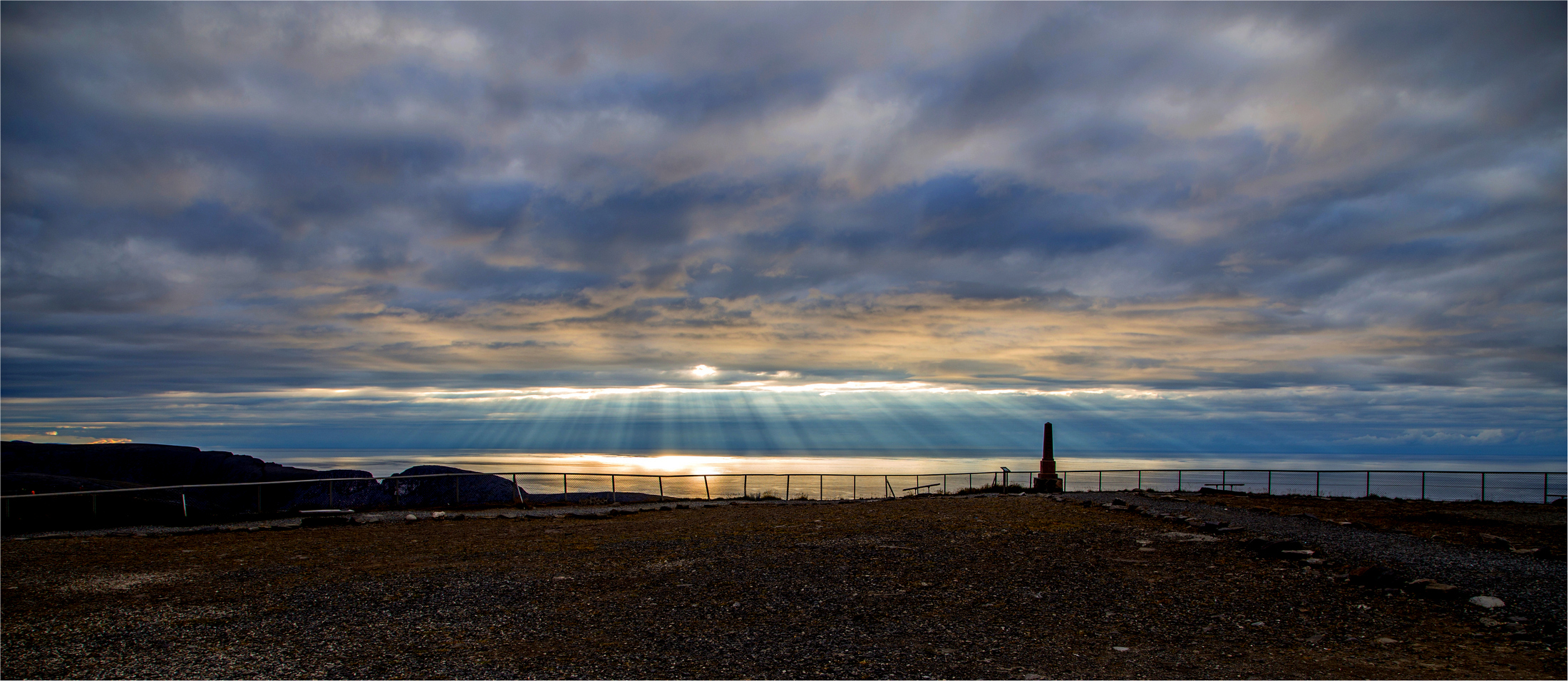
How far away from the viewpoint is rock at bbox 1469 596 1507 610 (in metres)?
8.74

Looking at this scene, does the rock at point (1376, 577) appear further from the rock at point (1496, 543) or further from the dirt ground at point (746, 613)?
the rock at point (1496, 543)

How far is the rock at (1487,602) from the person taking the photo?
874 cm

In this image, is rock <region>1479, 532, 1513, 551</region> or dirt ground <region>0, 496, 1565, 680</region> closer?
dirt ground <region>0, 496, 1565, 680</region>

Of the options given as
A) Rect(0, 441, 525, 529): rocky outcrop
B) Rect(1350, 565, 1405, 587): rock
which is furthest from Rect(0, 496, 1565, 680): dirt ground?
Rect(0, 441, 525, 529): rocky outcrop

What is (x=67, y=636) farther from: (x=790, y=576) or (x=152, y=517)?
(x=152, y=517)

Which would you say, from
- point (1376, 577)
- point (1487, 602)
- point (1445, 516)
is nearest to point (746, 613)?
point (1376, 577)

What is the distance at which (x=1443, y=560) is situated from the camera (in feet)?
37.6

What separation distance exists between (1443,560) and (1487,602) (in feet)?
10.5

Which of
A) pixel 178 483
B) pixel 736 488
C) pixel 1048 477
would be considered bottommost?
pixel 736 488

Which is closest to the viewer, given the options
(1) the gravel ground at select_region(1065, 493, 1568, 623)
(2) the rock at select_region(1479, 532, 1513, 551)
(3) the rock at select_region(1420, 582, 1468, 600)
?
(3) the rock at select_region(1420, 582, 1468, 600)

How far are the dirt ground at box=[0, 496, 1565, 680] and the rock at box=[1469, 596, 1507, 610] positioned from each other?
0.13 m

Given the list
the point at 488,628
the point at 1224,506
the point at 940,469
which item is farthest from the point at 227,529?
the point at 940,469

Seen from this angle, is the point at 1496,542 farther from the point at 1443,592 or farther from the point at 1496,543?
the point at 1443,592

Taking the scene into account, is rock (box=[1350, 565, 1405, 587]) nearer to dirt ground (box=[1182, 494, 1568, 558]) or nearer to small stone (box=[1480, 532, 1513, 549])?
dirt ground (box=[1182, 494, 1568, 558])
